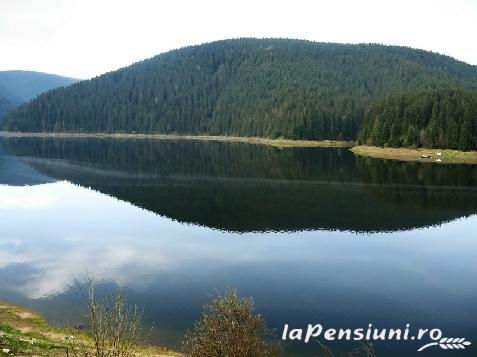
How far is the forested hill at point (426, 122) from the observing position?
15850 cm

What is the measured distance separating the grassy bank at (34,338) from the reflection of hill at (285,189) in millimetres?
33563

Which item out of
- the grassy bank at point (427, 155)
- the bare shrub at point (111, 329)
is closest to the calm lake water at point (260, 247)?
the bare shrub at point (111, 329)

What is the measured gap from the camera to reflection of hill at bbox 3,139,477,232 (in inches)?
2808

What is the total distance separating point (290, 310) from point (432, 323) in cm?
1073

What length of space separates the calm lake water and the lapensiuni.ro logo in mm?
695

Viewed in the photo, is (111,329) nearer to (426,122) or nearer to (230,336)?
(230,336)

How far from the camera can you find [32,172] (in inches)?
4988

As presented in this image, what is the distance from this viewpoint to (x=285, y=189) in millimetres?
97250

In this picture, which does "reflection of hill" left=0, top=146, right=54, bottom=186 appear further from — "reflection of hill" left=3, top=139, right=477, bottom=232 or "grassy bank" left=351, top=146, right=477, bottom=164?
"grassy bank" left=351, top=146, right=477, bottom=164

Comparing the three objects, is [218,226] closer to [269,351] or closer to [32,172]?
[269,351]

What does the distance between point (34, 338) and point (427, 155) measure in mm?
149019

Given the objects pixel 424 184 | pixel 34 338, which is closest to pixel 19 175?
pixel 424 184

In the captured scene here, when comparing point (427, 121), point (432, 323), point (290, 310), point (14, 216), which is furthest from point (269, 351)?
point (427, 121)

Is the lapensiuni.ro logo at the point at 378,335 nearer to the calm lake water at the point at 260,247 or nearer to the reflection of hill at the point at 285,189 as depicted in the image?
the calm lake water at the point at 260,247
